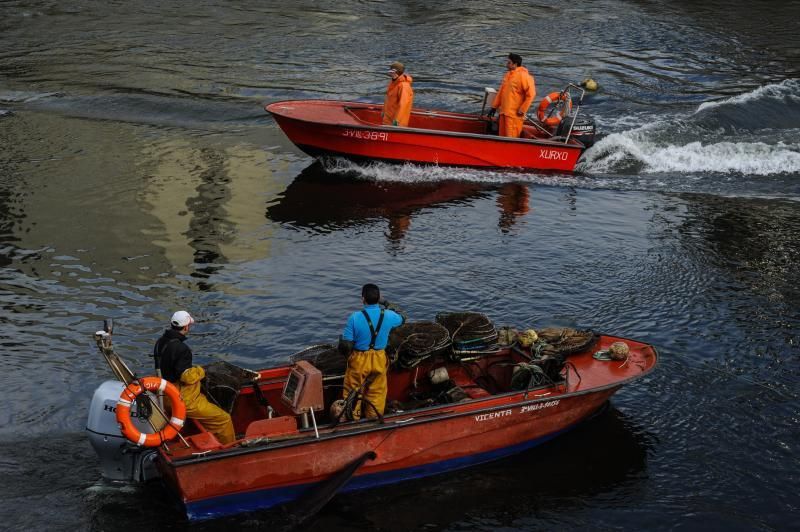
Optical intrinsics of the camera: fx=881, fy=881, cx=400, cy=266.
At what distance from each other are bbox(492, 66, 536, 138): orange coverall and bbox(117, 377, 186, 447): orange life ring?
11693mm

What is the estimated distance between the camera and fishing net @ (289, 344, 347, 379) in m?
9.80

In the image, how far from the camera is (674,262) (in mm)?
15102

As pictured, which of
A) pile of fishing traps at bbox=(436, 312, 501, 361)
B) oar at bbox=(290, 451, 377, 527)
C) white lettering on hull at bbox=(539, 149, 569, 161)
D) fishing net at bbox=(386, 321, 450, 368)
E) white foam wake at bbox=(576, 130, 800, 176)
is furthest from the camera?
white foam wake at bbox=(576, 130, 800, 176)

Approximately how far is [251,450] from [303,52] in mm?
22330

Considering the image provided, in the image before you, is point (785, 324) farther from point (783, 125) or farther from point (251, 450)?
point (783, 125)

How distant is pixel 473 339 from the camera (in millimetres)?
10359

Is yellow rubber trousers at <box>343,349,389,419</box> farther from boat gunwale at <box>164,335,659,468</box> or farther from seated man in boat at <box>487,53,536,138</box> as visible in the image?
seated man in boat at <box>487,53,536,138</box>

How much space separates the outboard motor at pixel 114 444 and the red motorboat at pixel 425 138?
33.4 ft

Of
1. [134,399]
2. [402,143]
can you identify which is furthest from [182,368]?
[402,143]

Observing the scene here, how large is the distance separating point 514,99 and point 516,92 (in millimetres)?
155

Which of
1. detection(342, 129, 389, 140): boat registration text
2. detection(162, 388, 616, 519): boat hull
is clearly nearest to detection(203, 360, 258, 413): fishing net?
detection(162, 388, 616, 519): boat hull

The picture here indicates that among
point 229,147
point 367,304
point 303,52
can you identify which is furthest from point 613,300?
point 303,52

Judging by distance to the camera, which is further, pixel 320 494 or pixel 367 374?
pixel 367 374

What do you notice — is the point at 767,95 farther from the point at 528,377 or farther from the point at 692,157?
the point at 528,377
